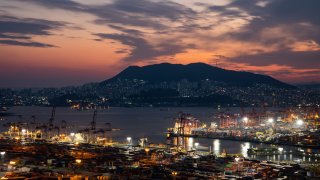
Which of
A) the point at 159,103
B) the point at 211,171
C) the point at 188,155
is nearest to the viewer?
the point at 211,171

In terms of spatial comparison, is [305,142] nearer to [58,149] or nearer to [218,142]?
[218,142]

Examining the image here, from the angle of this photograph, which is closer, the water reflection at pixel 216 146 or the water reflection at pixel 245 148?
the water reflection at pixel 245 148

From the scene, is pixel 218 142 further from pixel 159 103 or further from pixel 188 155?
pixel 159 103

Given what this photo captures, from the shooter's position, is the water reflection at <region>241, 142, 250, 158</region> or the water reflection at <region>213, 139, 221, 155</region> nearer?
the water reflection at <region>241, 142, 250, 158</region>

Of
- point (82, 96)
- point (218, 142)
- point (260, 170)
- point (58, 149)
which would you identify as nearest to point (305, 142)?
point (218, 142)

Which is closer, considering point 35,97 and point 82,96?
point 82,96

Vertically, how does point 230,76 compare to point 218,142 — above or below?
above

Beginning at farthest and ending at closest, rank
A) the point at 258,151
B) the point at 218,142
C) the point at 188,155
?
1. the point at 218,142
2. the point at 258,151
3. the point at 188,155

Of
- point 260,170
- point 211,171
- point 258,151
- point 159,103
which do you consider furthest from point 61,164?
point 159,103

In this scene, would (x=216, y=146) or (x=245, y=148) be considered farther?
(x=216, y=146)
